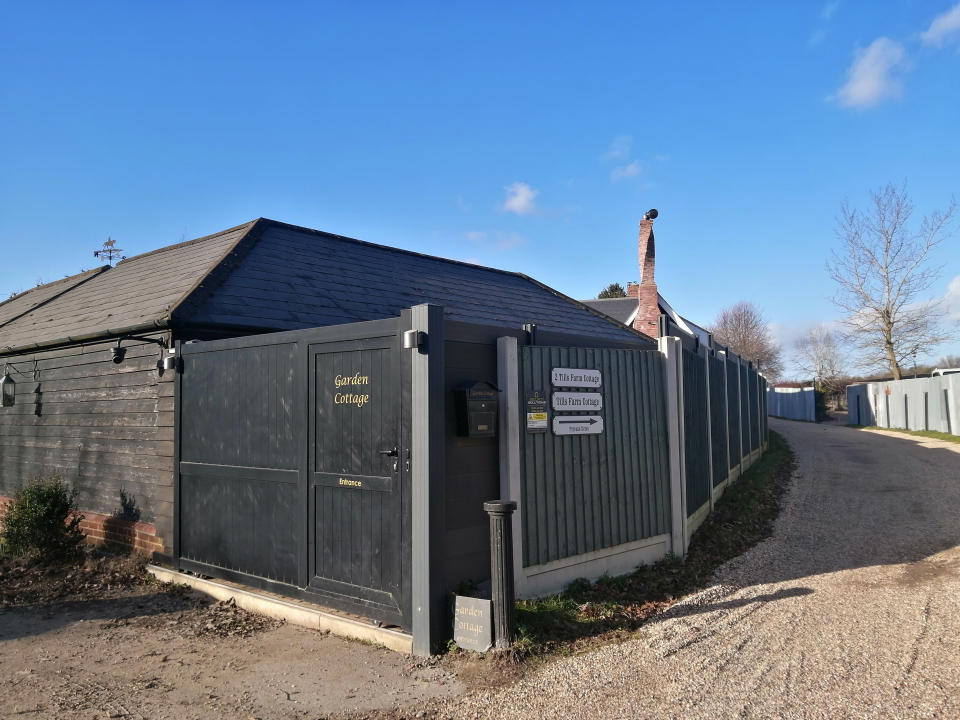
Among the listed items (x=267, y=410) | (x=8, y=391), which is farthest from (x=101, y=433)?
(x=267, y=410)

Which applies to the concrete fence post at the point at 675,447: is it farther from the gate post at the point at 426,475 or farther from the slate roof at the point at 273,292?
the slate roof at the point at 273,292

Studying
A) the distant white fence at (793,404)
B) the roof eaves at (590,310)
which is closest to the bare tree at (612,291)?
the distant white fence at (793,404)

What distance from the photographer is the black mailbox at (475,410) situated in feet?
17.4

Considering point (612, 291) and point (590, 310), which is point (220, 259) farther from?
point (612, 291)

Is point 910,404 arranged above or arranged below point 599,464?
above

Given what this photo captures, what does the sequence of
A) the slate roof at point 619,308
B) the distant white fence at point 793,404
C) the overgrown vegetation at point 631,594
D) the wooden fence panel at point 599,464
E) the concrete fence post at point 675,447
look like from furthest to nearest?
the distant white fence at point 793,404
the slate roof at point 619,308
the concrete fence post at point 675,447
the wooden fence panel at point 599,464
the overgrown vegetation at point 631,594

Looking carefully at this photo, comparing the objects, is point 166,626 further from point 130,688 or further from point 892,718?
point 892,718

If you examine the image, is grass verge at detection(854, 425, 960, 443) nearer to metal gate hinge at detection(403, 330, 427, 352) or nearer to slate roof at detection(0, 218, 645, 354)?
slate roof at detection(0, 218, 645, 354)

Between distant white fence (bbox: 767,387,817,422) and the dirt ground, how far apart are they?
39.3m

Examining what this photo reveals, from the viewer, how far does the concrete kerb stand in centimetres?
514

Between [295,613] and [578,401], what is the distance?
315cm

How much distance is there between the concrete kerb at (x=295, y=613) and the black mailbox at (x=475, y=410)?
5.31 ft

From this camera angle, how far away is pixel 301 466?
19.9 feet

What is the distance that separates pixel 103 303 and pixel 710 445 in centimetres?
947
